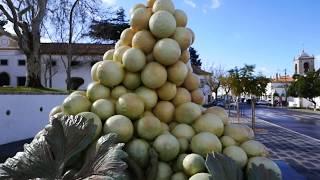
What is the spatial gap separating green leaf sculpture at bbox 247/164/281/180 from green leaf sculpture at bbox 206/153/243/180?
7 cm

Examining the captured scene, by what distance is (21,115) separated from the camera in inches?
557

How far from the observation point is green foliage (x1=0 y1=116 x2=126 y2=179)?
8.10 ft

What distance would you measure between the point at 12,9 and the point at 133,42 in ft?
56.2

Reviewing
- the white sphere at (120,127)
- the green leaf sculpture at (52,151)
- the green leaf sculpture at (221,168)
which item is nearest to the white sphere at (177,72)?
the white sphere at (120,127)

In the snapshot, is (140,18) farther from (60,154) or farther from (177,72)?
(60,154)

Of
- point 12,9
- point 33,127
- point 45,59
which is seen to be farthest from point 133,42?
point 45,59

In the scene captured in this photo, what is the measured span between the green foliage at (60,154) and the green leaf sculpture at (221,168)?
0.55 m

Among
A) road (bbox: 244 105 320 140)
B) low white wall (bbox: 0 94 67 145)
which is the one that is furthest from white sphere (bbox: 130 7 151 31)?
road (bbox: 244 105 320 140)

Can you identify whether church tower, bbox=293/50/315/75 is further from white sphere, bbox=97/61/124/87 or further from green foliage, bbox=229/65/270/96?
white sphere, bbox=97/61/124/87

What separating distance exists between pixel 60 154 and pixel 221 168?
982 mm

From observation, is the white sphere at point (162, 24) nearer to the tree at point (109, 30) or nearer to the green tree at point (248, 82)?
the green tree at point (248, 82)

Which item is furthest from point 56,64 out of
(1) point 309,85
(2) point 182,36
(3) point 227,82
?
(2) point 182,36

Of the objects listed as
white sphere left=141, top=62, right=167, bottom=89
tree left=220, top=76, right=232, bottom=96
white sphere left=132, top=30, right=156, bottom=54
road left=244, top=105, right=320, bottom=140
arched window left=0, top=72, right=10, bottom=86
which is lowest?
road left=244, top=105, right=320, bottom=140

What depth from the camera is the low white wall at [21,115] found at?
13070mm
